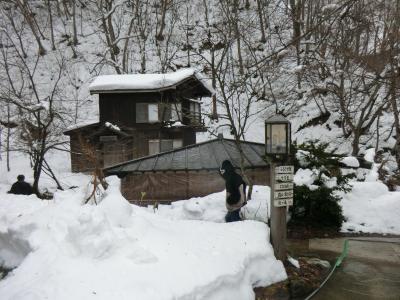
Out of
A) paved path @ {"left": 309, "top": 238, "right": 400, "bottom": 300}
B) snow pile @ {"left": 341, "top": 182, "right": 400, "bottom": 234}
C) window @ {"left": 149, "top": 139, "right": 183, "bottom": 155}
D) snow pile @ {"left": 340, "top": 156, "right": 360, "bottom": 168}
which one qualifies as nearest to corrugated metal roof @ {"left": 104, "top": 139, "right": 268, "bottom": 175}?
snow pile @ {"left": 340, "top": 156, "right": 360, "bottom": 168}

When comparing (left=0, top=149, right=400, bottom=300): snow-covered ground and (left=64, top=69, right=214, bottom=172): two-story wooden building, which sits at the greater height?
(left=64, top=69, right=214, bottom=172): two-story wooden building

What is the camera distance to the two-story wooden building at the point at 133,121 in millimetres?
23969

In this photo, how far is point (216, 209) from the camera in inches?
394

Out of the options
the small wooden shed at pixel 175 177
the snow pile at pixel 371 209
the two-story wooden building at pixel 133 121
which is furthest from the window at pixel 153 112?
the snow pile at pixel 371 209

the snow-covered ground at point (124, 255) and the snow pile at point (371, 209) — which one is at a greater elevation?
the snow-covered ground at point (124, 255)

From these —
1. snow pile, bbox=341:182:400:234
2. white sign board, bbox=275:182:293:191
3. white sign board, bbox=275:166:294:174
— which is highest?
white sign board, bbox=275:166:294:174

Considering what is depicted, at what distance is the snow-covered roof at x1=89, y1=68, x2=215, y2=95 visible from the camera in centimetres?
2311

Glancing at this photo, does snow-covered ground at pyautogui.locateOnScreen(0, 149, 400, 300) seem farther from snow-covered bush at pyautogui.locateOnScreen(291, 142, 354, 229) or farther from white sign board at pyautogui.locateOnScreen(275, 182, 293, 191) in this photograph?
snow-covered bush at pyautogui.locateOnScreen(291, 142, 354, 229)

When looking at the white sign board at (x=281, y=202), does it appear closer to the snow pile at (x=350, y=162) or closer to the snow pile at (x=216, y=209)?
the snow pile at (x=216, y=209)

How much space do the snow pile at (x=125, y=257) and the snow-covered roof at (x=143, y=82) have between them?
1724 centimetres

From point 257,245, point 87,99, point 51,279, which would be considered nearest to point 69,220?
point 51,279

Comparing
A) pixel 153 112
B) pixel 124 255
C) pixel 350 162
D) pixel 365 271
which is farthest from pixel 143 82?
pixel 124 255

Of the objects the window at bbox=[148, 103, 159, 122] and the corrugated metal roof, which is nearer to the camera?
the corrugated metal roof

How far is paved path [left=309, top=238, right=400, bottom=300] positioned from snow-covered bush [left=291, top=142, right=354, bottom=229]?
3.36ft
